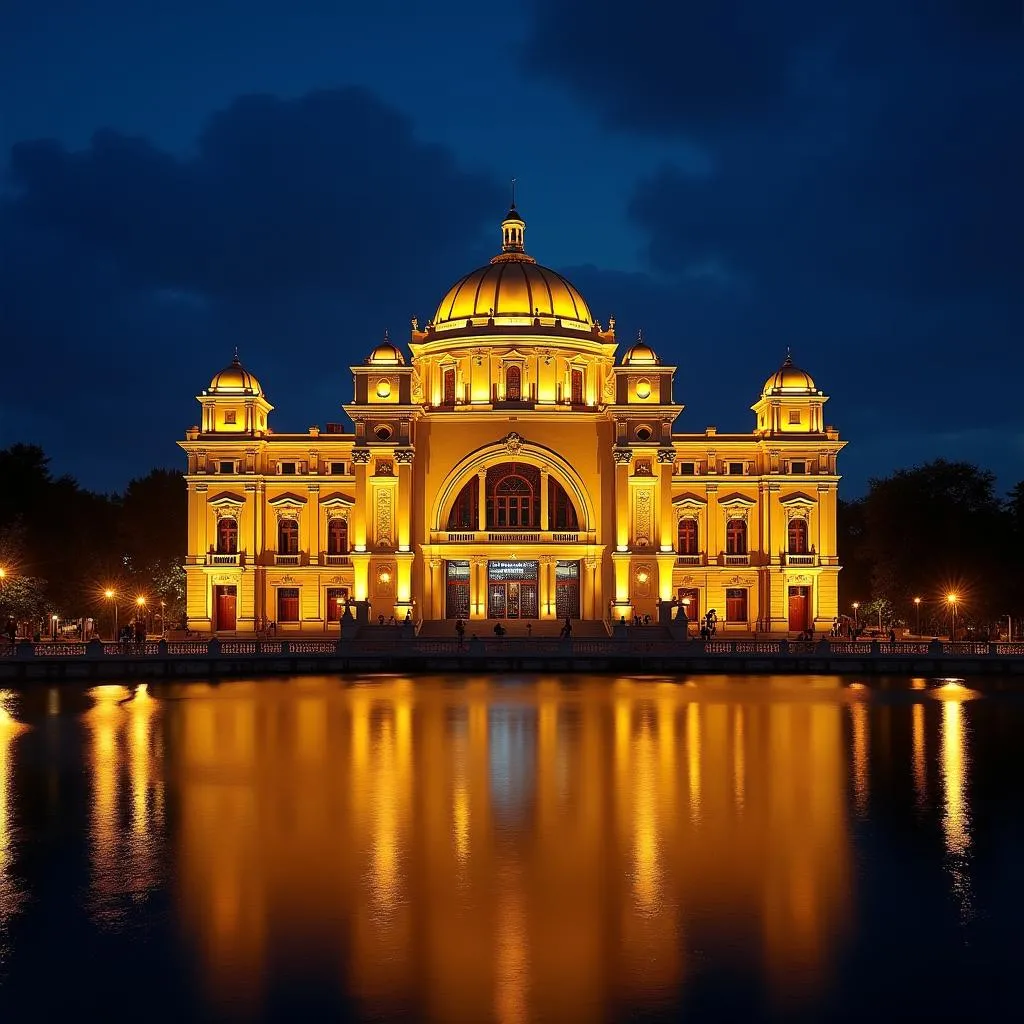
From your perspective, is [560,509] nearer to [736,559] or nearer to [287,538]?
[736,559]

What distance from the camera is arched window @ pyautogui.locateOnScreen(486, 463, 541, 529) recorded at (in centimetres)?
6594

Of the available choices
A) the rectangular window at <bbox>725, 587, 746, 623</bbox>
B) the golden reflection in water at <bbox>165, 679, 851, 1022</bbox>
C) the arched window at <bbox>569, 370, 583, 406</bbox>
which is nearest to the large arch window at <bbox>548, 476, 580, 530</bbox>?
the arched window at <bbox>569, 370, 583, 406</bbox>

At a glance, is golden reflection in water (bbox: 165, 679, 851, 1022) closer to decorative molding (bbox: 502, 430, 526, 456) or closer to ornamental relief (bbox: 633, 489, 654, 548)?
ornamental relief (bbox: 633, 489, 654, 548)

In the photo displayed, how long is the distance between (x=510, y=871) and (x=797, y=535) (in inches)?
2099

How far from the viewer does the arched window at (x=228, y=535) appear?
67.6 metres

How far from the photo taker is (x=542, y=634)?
6162 centimetres

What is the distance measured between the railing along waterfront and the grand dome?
22489 mm

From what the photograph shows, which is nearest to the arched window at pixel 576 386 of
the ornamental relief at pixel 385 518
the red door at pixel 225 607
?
the ornamental relief at pixel 385 518

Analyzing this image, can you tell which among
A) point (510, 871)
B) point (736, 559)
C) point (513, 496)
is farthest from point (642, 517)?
point (510, 871)

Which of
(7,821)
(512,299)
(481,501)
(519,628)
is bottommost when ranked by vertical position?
(7,821)

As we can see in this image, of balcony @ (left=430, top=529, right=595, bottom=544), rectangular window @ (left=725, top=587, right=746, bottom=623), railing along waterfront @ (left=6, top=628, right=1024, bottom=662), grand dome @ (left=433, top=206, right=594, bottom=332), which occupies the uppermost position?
grand dome @ (left=433, top=206, right=594, bottom=332)

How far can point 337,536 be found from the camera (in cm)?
6806

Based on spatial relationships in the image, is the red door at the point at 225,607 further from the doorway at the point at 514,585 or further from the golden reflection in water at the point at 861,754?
the golden reflection in water at the point at 861,754

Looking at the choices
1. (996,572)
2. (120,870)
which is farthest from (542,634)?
(120,870)
